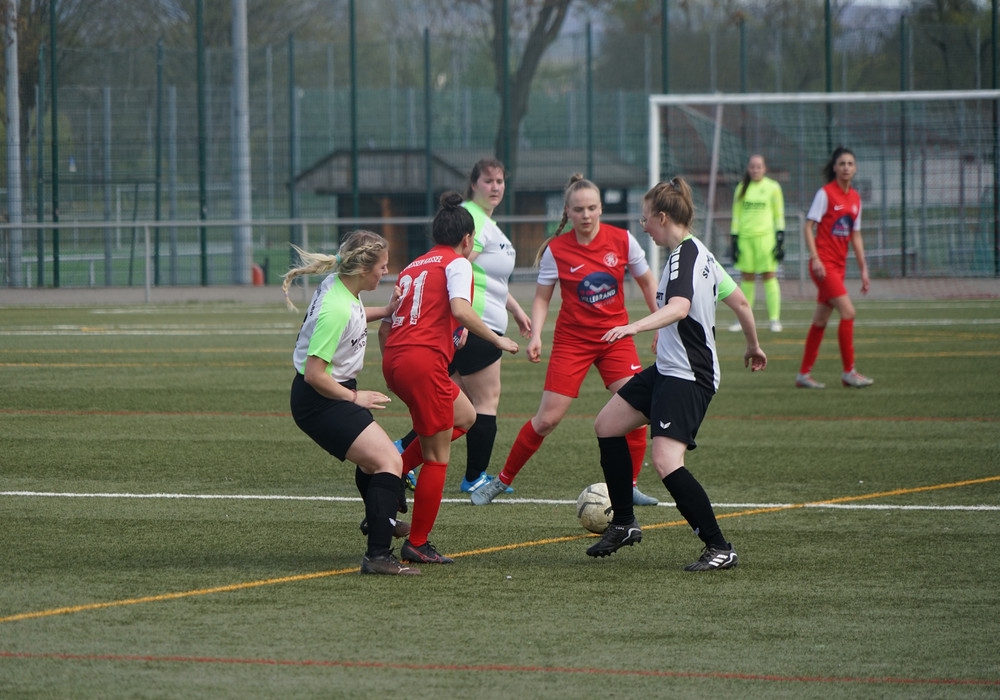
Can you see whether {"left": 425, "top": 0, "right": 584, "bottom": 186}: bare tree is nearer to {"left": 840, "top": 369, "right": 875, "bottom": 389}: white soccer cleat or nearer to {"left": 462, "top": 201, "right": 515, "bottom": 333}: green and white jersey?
{"left": 840, "top": 369, "right": 875, "bottom": 389}: white soccer cleat

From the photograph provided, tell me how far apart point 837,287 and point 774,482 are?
15.0 feet

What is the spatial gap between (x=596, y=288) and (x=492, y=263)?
91 cm

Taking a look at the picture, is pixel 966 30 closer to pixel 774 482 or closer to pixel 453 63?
pixel 453 63

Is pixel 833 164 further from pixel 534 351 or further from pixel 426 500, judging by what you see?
pixel 426 500

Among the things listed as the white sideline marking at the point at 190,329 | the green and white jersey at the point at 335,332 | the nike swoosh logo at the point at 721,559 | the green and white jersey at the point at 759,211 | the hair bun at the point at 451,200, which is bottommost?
the nike swoosh logo at the point at 721,559

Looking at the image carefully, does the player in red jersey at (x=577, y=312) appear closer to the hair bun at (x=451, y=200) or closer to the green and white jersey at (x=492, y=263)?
the green and white jersey at (x=492, y=263)

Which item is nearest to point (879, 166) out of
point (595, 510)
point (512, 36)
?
point (512, 36)

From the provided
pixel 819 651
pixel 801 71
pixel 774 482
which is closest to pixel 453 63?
pixel 801 71

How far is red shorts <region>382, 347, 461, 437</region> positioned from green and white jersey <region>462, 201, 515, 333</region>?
1.91 meters

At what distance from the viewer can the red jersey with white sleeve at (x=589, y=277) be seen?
24.2 ft

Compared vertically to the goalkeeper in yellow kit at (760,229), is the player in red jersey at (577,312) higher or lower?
lower

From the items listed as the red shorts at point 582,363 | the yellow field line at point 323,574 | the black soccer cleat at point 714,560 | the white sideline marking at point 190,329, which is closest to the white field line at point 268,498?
the yellow field line at point 323,574

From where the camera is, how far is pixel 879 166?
27.7m

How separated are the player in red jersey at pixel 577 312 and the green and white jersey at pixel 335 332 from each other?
168 centimetres
